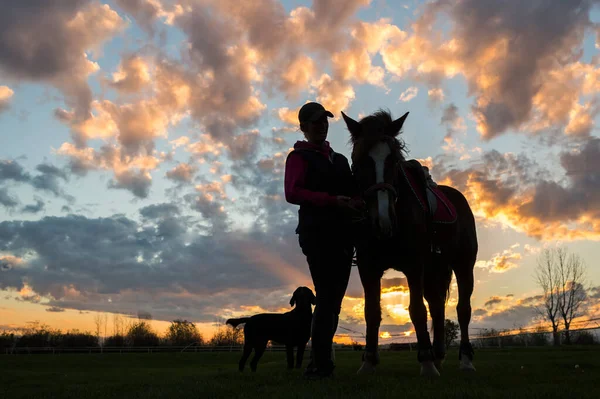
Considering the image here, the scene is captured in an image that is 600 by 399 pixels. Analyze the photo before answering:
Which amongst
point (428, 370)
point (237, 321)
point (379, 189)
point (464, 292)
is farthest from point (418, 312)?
point (237, 321)

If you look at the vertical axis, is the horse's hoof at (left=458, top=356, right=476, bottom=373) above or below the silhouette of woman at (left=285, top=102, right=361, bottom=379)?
below

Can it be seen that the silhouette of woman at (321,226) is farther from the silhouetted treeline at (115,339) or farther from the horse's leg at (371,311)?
the silhouetted treeline at (115,339)

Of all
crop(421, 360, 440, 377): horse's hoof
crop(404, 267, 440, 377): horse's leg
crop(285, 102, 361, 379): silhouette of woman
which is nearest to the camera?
crop(285, 102, 361, 379): silhouette of woman

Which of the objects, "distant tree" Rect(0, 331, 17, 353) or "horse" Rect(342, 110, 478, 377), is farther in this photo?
"distant tree" Rect(0, 331, 17, 353)

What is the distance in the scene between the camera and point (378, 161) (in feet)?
18.2

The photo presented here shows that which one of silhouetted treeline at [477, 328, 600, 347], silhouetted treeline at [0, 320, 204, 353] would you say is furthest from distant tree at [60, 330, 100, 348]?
silhouetted treeline at [477, 328, 600, 347]

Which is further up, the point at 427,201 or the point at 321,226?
the point at 427,201

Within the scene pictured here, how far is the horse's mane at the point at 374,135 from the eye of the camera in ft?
18.8

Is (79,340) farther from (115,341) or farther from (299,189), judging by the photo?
(299,189)

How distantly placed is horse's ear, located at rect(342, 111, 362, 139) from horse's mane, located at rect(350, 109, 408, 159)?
0.11 ft

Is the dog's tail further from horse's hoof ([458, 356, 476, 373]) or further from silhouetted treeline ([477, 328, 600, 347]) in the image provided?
silhouetted treeline ([477, 328, 600, 347])

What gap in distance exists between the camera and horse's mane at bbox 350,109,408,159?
18.8ft

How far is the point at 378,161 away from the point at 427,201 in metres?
1.27

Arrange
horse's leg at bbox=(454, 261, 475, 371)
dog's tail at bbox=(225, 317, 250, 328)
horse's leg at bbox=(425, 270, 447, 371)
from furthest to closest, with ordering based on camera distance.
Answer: dog's tail at bbox=(225, 317, 250, 328)
horse's leg at bbox=(454, 261, 475, 371)
horse's leg at bbox=(425, 270, 447, 371)
